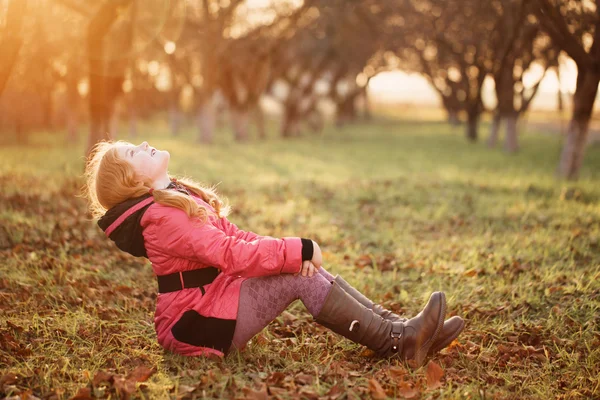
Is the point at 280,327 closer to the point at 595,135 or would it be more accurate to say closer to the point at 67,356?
the point at 67,356

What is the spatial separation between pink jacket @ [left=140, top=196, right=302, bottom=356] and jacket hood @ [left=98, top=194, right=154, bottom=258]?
0.04 m

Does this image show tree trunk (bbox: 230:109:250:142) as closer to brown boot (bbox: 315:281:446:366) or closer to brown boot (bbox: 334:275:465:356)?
brown boot (bbox: 334:275:465:356)

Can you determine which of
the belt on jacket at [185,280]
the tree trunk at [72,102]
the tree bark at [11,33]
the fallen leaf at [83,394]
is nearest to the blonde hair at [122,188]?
the belt on jacket at [185,280]

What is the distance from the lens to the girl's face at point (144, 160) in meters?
3.13

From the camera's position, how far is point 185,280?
3.21 meters

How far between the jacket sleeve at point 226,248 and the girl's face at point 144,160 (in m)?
0.30

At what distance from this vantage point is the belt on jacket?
3209 millimetres

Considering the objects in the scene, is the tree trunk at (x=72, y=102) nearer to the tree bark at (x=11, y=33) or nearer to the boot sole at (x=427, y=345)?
the tree bark at (x=11, y=33)

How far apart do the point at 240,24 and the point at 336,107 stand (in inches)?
497

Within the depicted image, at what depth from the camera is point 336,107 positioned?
33469 mm

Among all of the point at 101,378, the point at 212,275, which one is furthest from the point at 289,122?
the point at 101,378

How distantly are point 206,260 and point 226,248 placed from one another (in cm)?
14

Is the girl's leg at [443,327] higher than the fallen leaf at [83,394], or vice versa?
the girl's leg at [443,327]

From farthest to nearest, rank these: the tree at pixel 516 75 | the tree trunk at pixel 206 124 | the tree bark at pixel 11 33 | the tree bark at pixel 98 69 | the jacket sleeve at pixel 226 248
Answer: the tree trunk at pixel 206 124, the tree at pixel 516 75, the tree bark at pixel 98 69, the tree bark at pixel 11 33, the jacket sleeve at pixel 226 248
